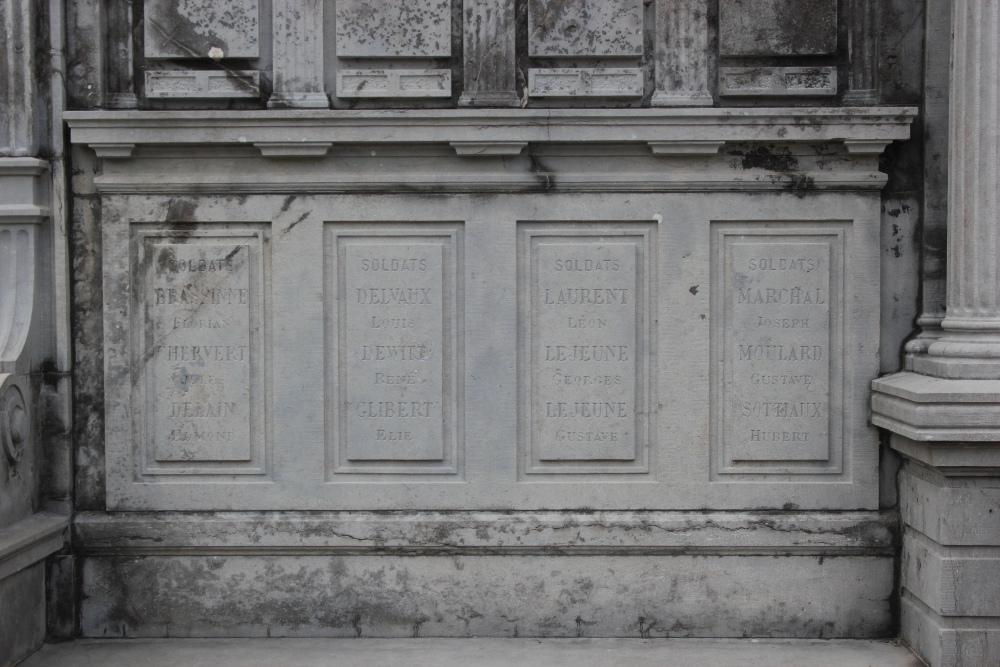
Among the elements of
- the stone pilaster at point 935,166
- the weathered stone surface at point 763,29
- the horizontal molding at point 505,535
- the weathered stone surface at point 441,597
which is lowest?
the weathered stone surface at point 441,597

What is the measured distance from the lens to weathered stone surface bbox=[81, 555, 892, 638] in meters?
5.46

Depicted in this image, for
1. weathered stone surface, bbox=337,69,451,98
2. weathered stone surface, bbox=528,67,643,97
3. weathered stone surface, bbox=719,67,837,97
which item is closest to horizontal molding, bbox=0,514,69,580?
weathered stone surface, bbox=337,69,451,98

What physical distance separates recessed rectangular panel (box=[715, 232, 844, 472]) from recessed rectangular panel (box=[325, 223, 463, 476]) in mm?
1614

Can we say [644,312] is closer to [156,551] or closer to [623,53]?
[623,53]

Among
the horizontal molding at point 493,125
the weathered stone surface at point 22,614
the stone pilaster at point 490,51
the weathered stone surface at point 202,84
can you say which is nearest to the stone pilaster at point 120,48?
the weathered stone surface at point 202,84

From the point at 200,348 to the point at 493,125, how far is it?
2166 millimetres

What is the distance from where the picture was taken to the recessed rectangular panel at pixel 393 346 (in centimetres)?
551

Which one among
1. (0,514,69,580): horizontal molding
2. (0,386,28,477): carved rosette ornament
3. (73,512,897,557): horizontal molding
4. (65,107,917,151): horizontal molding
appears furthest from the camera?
(73,512,897,557): horizontal molding

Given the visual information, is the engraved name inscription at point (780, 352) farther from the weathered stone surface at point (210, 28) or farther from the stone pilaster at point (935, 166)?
the weathered stone surface at point (210, 28)

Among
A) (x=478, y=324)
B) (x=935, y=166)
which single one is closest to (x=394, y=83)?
(x=478, y=324)

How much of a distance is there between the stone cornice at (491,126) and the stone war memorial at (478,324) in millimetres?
86

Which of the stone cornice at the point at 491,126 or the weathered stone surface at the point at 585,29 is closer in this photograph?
the stone cornice at the point at 491,126

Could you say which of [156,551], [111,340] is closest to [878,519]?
[156,551]

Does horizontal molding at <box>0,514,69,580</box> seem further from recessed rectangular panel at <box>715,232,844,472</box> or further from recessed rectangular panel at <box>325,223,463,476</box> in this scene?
recessed rectangular panel at <box>715,232,844,472</box>
